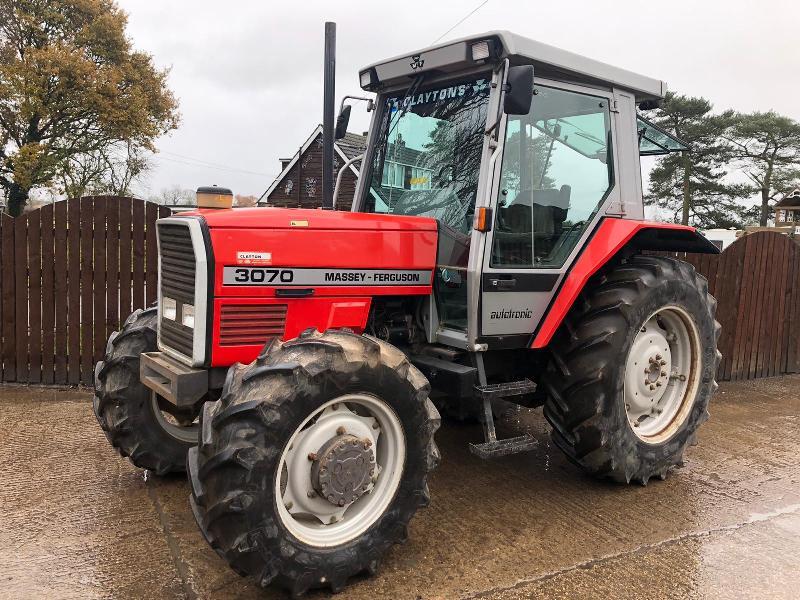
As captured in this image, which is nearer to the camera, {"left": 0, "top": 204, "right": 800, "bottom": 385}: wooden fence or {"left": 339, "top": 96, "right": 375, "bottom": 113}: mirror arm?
{"left": 339, "top": 96, "right": 375, "bottom": 113}: mirror arm

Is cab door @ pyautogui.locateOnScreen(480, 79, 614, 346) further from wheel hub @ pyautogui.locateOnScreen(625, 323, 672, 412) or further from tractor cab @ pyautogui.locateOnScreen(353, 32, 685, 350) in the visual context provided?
wheel hub @ pyautogui.locateOnScreen(625, 323, 672, 412)

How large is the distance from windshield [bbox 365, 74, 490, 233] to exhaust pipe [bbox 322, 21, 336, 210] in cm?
93

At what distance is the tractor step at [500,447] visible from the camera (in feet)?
11.3

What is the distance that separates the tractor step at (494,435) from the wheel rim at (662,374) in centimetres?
78

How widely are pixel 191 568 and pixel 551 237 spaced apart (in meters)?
2.71

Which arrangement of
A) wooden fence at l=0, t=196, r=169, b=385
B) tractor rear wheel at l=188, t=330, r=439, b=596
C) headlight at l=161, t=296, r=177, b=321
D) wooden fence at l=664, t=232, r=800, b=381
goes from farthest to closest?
wooden fence at l=664, t=232, r=800, b=381 → wooden fence at l=0, t=196, r=169, b=385 → headlight at l=161, t=296, r=177, b=321 → tractor rear wheel at l=188, t=330, r=439, b=596

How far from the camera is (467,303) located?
12.1ft

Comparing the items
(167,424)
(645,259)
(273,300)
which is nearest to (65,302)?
(167,424)

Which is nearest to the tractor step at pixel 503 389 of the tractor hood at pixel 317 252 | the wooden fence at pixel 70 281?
the tractor hood at pixel 317 252

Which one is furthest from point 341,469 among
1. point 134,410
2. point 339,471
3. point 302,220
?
point 134,410

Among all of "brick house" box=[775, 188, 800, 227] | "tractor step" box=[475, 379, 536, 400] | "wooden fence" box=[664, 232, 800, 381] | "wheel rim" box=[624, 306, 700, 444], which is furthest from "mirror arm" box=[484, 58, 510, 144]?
"brick house" box=[775, 188, 800, 227]

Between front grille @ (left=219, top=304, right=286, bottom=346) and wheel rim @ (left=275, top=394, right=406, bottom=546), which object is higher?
front grille @ (left=219, top=304, right=286, bottom=346)

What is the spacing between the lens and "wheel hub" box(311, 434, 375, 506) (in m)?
2.77

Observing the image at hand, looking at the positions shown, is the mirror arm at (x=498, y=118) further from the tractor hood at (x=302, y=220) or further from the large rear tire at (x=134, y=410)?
the large rear tire at (x=134, y=410)
